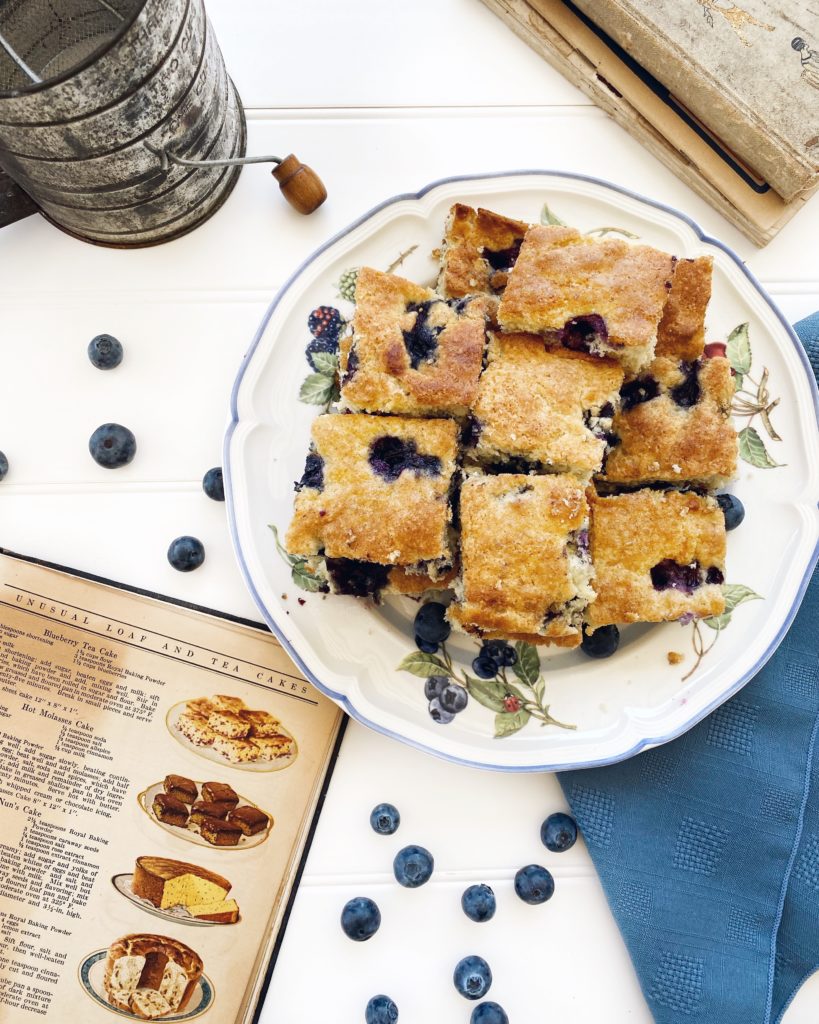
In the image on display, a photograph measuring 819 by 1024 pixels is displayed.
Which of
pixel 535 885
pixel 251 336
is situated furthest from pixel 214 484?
pixel 535 885

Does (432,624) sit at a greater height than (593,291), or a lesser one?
lesser

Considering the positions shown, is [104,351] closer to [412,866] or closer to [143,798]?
[143,798]

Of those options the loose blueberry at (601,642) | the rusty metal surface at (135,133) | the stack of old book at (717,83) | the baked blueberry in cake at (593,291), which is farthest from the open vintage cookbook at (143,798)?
the stack of old book at (717,83)

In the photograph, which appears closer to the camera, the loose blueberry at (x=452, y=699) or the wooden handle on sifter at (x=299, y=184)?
the loose blueberry at (x=452, y=699)

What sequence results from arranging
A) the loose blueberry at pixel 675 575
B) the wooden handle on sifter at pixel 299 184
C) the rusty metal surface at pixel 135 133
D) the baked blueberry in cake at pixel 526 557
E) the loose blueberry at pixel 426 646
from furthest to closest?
the wooden handle on sifter at pixel 299 184 < the loose blueberry at pixel 426 646 < the loose blueberry at pixel 675 575 < the baked blueberry in cake at pixel 526 557 < the rusty metal surface at pixel 135 133

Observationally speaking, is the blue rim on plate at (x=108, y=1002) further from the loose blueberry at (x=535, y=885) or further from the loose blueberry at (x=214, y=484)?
the loose blueberry at (x=214, y=484)
